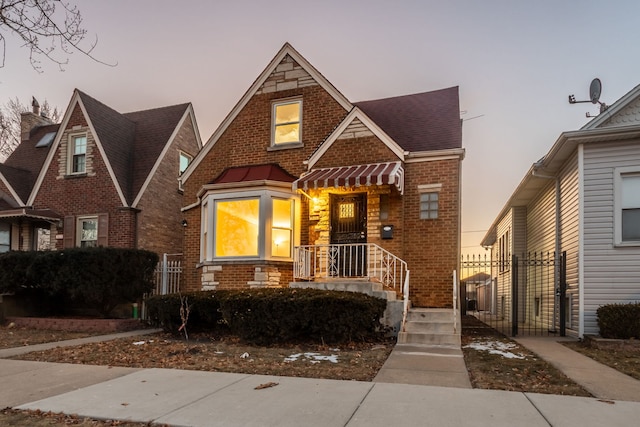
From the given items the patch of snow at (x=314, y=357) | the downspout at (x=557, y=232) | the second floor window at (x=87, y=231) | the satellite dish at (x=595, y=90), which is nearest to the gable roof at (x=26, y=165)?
the second floor window at (x=87, y=231)

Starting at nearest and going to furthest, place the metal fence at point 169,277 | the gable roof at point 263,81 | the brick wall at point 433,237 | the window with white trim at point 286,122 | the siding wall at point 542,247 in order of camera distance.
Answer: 1. the brick wall at point 433,237
2. the siding wall at point 542,247
3. the gable roof at point 263,81
4. the window with white trim at point 286,122
5. the metal fence at point 169,277

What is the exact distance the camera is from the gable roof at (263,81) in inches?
511

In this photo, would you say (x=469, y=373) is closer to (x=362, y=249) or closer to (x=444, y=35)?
(x=362, y=249)

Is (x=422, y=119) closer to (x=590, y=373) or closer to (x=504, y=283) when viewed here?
(x=590, y=373)

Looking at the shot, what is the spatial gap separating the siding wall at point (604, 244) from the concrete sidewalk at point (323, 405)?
5.70 meters

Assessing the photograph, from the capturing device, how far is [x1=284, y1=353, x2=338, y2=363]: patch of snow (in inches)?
280

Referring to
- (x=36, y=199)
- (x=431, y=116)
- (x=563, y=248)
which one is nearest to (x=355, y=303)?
(x=563, y=248)

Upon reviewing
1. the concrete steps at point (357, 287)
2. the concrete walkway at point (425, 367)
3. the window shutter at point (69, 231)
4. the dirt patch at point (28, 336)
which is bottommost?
the dirt patch at point (28, 336)

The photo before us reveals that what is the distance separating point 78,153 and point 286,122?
8.76 meters

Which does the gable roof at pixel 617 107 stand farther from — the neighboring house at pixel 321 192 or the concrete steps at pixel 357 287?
the concrete steps at pixel 357 287

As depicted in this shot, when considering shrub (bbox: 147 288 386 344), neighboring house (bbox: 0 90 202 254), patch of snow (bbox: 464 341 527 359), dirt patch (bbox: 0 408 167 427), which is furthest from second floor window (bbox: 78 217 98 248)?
patch of snow (bbox: 464 341 527 359)

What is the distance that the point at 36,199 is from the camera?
17.0 m

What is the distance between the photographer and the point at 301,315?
27.3 feet

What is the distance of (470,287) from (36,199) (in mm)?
32527
